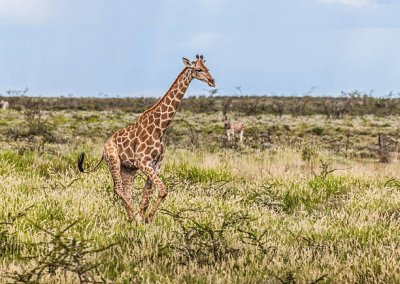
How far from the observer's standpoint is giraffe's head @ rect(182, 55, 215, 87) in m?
7.40

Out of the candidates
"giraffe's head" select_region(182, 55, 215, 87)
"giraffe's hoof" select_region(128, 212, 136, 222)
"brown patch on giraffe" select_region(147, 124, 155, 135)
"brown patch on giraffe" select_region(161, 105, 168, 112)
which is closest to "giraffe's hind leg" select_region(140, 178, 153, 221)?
"giraffe's hoof" select_region(128, 212, 136, 222)

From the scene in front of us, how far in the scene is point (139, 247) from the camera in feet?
20.8

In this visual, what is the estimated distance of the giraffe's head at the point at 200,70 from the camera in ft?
24.3

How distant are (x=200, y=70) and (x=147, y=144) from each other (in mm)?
1116

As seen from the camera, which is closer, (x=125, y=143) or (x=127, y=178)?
(x=125, y=143)

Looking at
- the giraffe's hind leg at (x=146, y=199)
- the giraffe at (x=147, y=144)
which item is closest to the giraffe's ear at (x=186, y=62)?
the giraffe at (x=147, y=144)

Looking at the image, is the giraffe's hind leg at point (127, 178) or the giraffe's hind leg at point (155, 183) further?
the giraffe's hind leg at point (127, 178)

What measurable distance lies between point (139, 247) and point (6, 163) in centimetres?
678

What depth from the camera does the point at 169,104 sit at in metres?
7.71

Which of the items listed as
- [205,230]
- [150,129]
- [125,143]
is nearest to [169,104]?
[150,129]

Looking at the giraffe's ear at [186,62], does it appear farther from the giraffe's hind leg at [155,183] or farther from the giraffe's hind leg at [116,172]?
the giraffe's hind leg at [116,172]

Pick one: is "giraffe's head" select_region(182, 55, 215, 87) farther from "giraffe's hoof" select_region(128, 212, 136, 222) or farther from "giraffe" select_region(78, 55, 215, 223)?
"giraffe's hoof" select_region(128, 212, 136, 222)

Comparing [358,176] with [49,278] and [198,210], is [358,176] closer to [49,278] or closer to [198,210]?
[198,210]

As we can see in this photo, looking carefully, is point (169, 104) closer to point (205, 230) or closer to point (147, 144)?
point (147, 144)
